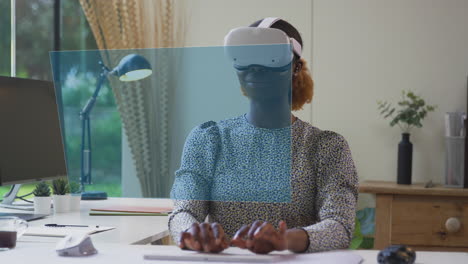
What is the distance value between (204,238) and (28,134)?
4.12ft

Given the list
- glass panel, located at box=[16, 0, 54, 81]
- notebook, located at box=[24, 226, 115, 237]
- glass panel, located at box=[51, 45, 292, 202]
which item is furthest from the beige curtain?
glass panel, located at box=[16, 0, 54, 81]

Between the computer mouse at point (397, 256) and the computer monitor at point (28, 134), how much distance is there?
1377 mm

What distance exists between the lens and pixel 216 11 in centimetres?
378

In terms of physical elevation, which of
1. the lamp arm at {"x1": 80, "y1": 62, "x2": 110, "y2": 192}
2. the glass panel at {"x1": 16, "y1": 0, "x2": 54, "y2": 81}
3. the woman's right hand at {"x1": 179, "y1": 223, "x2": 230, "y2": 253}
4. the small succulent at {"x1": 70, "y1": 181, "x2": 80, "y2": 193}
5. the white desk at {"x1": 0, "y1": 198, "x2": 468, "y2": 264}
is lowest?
the white desk at {"x1": 0, "y1": 198, "x2": 468, "y2": 264}

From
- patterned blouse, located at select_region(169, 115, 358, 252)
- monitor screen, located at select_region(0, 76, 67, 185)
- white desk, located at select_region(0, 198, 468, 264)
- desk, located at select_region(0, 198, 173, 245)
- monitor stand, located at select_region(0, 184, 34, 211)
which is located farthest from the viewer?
monitor stand, located at select_region(0, 184, 34, 211)

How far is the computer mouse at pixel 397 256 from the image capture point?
4.22 feet

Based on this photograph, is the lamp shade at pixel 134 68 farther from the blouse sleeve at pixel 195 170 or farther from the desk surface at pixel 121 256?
the desk surface at pixel 121 256

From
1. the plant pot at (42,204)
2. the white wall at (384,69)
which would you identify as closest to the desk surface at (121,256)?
the plant pot at (42,204)

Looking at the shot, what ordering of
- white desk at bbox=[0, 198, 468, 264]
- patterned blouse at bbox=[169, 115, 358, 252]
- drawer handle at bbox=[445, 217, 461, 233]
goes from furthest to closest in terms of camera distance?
drawer handle at bbox=[445, 217, 461, 233] → patterned blouse at bbox=[169, 115, 358, 252] → white desk at bbox=[0, 198, 468, 264]

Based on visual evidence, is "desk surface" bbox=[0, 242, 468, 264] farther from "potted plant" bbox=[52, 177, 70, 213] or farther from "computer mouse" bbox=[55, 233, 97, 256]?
"potted plant" bbox=[52, 177, 70, 213]

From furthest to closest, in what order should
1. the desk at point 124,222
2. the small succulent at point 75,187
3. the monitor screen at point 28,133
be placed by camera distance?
the monitor screen at point 28,133, the desk at point 124,222, the small succulent at point 75,187

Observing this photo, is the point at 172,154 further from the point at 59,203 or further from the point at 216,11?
the point at 216,11

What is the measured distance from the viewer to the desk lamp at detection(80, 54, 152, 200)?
5.12 ft

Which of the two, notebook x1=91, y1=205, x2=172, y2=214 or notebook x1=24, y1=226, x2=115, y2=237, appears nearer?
notebook x1=24, y1=226, x2=115, y2=237
